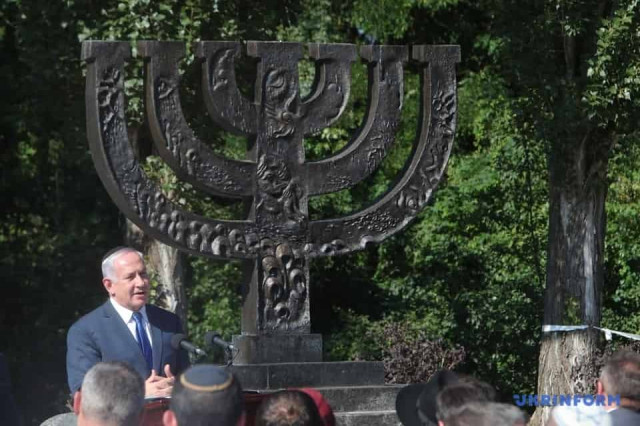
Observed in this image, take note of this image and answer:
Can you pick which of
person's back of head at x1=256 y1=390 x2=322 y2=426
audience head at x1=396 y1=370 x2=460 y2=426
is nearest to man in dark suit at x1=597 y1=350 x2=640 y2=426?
audience head at x1=396 y1=370 x2=460 y2=426

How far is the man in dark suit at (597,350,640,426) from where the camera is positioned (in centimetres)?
456

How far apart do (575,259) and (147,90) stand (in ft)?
20.3

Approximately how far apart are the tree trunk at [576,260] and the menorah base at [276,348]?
5402 millimetres

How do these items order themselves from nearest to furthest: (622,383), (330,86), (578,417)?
(578,417)
(622,383)
(330,86)

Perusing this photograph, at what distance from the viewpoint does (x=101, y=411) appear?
12.1 ft

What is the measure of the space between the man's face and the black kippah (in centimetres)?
235

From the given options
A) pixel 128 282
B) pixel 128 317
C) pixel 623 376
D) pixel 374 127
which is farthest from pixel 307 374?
pixel 623 376

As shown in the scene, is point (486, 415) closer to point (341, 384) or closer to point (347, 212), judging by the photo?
point (341, 384)

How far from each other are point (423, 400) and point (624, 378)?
0.84 meters

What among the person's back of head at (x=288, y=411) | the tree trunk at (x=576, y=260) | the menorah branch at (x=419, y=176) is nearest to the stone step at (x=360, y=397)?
the menorah branch at (x=419, y=176)

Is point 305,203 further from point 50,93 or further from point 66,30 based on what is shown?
point 50,93

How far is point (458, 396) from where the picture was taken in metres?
3.83

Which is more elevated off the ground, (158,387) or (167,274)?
(158,387)

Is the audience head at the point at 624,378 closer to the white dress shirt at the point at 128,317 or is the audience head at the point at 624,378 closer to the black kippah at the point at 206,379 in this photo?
the black kippah at the point at 206,379
